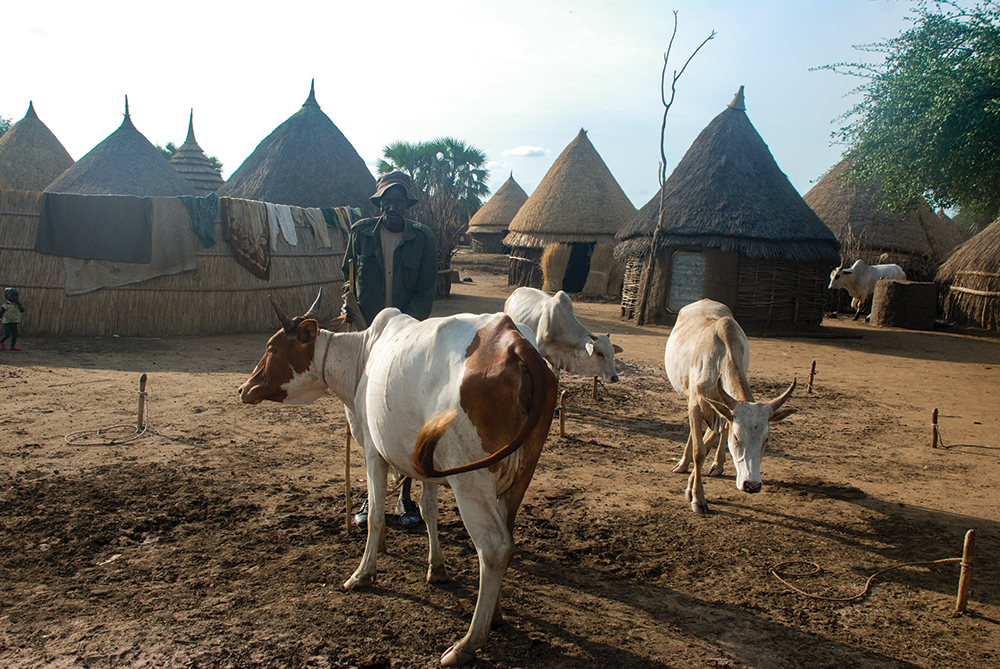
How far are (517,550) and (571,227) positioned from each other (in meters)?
18.9

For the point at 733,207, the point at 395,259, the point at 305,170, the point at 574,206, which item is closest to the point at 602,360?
the point at 395,259

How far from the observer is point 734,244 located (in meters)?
14.8

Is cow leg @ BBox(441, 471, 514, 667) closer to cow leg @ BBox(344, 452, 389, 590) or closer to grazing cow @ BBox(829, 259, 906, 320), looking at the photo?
cow leg @ BBox(344, 452, 389, 590)

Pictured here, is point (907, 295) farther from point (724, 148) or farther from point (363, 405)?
point (363, 405)

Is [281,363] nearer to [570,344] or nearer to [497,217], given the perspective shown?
[570,344]

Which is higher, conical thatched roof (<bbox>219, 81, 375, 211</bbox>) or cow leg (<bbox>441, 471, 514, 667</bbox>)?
conical thatched roof (<bbox>219, 81, 375, 211</bbox>)

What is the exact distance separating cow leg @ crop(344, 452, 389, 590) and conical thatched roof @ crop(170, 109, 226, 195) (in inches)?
751

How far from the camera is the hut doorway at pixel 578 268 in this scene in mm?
22906

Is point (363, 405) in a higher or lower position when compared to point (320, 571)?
higher

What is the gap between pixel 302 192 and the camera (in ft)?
57.6

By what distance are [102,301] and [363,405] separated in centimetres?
964

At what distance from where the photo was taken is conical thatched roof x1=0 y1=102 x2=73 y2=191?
64.7ft

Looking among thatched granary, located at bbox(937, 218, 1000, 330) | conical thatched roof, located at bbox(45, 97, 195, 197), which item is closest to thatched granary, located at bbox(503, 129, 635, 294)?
thatched granary, located at bbox(937, 218, 1000, 330)

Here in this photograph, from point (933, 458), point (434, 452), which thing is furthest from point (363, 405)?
point (933, 458)
